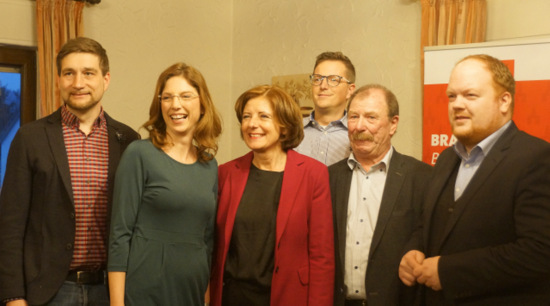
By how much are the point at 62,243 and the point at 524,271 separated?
5.57 ft

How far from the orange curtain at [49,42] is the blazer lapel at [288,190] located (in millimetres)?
2458

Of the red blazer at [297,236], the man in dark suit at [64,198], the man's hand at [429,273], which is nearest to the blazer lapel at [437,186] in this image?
the man's hand at [429,273]

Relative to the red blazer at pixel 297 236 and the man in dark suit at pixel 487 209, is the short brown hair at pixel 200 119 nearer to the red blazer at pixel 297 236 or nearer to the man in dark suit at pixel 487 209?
the red blazer at pixel 297 236

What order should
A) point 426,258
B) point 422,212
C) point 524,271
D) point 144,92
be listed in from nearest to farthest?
1. point 524,271
2. point 426,258
3. point 422,212
4. point 144,92

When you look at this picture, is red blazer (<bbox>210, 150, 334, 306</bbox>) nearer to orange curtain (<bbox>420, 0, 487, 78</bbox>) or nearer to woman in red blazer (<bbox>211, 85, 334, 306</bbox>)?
woman in red blazer (<bbox>211, 85, 334, 306</bbox>)

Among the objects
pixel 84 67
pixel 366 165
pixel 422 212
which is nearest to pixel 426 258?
pixel 422 212

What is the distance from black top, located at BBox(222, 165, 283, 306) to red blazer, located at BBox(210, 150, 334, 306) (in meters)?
0.03

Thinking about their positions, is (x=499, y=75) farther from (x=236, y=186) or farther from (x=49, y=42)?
(x=49, y=42)

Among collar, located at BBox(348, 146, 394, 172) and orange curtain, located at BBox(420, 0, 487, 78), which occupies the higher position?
orange curtain, located at BBox(420, 0, 487, 78)

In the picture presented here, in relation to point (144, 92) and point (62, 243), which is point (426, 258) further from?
point (144, 92)

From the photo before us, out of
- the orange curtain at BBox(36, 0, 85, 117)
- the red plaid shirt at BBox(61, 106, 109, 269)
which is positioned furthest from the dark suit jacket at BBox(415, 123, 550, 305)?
the orange curtain at BBox(36, 0, 85, 117)

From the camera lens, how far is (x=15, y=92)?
4223 millimetres

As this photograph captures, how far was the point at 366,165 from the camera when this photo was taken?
2457mm

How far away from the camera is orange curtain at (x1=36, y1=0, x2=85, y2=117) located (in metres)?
4.08
